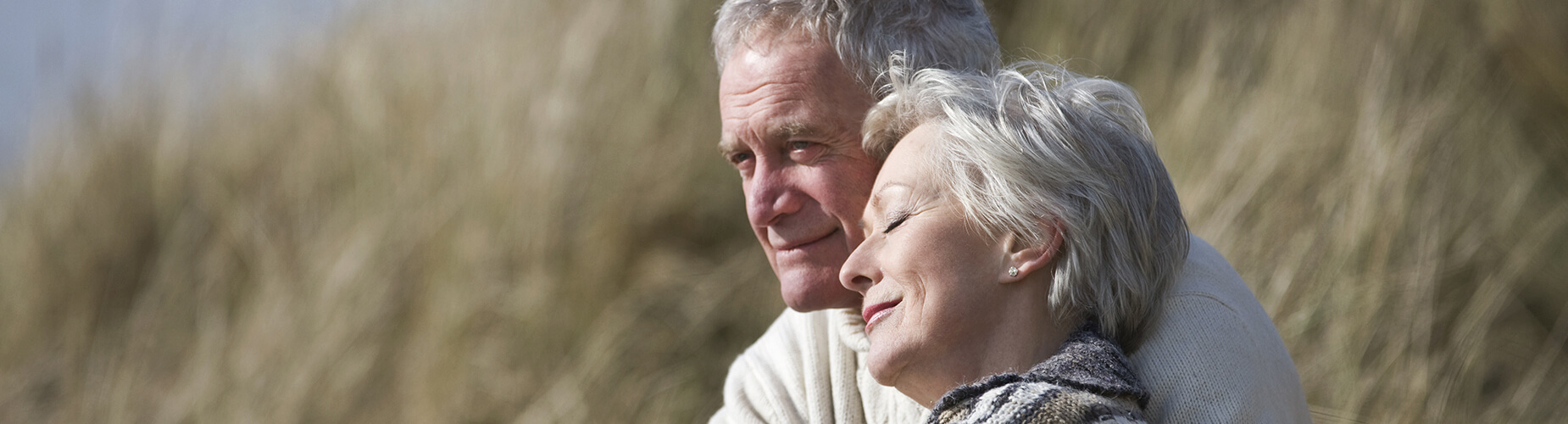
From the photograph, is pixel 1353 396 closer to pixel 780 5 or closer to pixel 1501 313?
pixel 1501 313

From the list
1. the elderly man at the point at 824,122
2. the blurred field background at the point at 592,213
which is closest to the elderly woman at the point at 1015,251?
the elderly man at the point at 824,122

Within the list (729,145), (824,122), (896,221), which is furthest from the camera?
(729,145)

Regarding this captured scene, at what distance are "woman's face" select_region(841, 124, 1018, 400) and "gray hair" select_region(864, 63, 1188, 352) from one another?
38 mm

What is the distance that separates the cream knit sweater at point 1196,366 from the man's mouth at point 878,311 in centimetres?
41

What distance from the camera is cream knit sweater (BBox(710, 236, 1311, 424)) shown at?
1786 millimetres

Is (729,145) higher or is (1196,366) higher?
(729,145)

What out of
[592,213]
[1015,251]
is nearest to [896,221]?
[1015,251]

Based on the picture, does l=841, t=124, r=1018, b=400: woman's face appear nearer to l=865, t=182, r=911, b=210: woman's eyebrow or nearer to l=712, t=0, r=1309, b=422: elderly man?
l=865, t=182, r=911, b=210: woman's eyebrow

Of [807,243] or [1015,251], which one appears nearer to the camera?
[1015,251]

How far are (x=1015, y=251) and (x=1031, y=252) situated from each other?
0.08ft

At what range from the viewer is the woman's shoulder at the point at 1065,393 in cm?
152

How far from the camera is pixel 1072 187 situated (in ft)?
5.91

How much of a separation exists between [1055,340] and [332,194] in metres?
3.69

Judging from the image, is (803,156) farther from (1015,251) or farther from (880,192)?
(1015,251)
